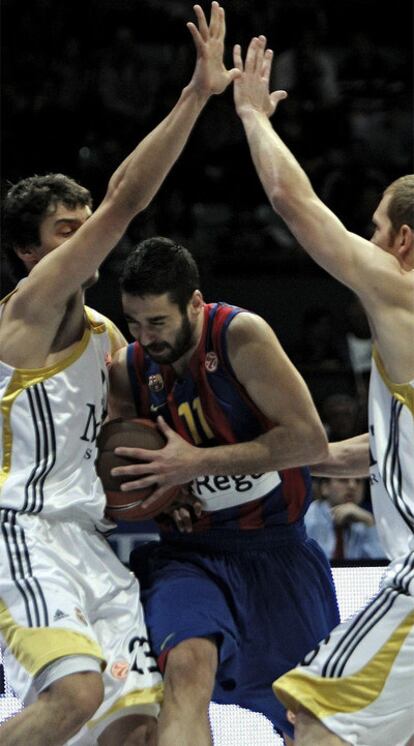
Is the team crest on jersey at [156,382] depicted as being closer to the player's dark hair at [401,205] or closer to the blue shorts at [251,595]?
the blue shorts at [251,595]

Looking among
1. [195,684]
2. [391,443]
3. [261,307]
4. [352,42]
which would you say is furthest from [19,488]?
[352,42]

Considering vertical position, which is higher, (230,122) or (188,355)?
(230,122)

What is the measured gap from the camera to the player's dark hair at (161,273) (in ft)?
14.3

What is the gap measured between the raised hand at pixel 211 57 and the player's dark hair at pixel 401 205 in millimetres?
810

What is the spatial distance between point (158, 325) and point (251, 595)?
1.06m

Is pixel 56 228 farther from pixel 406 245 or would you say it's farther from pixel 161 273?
pixel 406 245

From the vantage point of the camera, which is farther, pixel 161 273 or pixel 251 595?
pixel 251 595

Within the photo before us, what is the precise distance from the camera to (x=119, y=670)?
164 inches

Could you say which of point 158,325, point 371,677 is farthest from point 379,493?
point 158,325

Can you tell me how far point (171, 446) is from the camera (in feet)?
14.2

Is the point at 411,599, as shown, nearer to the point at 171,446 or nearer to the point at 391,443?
the point at 391,443

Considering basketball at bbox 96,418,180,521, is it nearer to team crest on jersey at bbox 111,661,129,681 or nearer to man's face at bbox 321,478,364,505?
team crest on jersey at bbox 111,661,129,681

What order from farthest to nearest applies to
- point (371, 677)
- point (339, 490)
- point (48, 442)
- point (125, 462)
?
point (339, 490) → point (125, 462) → point (48, 442) → point (371, 677)

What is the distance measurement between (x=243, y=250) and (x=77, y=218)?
4785mm
